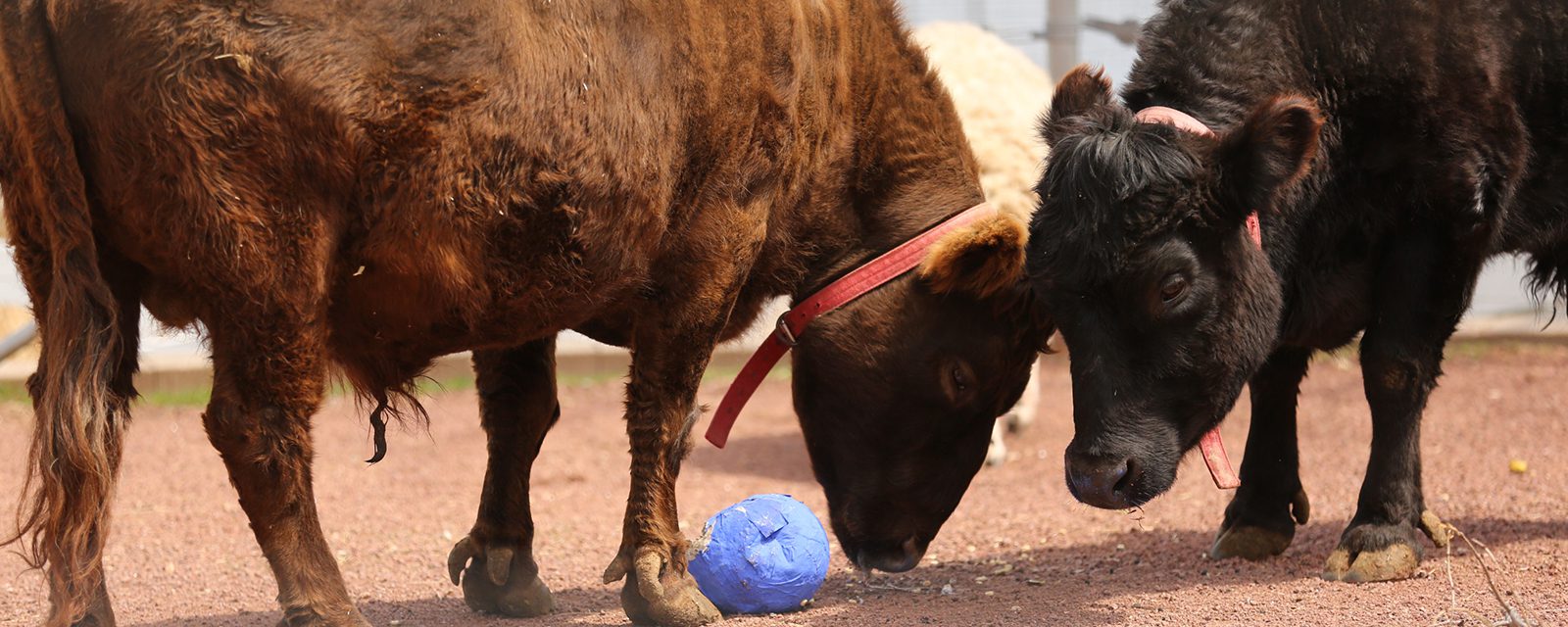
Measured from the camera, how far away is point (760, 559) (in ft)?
14.1

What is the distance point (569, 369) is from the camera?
10875mm

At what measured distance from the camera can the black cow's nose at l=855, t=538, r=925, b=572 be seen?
4.84 metres

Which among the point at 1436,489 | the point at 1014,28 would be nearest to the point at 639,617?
the point at 1436,489

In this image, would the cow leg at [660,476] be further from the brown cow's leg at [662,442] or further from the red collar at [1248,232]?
the red collar at [1248,232]

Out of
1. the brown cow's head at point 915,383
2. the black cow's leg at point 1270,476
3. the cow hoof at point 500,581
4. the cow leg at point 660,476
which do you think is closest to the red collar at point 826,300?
the brown cow's head at point 915,383

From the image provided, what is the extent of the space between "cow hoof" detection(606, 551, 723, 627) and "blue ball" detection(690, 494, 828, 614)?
3.2 inches

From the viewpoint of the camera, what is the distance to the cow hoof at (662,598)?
4207 mm

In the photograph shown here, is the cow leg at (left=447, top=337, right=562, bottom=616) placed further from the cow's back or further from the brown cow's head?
the brown cow's head

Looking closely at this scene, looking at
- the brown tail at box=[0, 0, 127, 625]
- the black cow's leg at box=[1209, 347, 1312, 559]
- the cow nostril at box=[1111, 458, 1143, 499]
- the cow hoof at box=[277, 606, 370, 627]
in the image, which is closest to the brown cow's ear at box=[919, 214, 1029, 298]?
the cow nostril at box=[1111, 458, 1143, 499]

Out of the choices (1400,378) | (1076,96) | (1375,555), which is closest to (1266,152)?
(1076,96)

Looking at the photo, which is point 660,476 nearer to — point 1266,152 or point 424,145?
point 424,145

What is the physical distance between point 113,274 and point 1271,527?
11.9 ft

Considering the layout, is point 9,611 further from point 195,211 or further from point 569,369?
point 569,369

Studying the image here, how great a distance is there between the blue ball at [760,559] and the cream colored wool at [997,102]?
355cm
